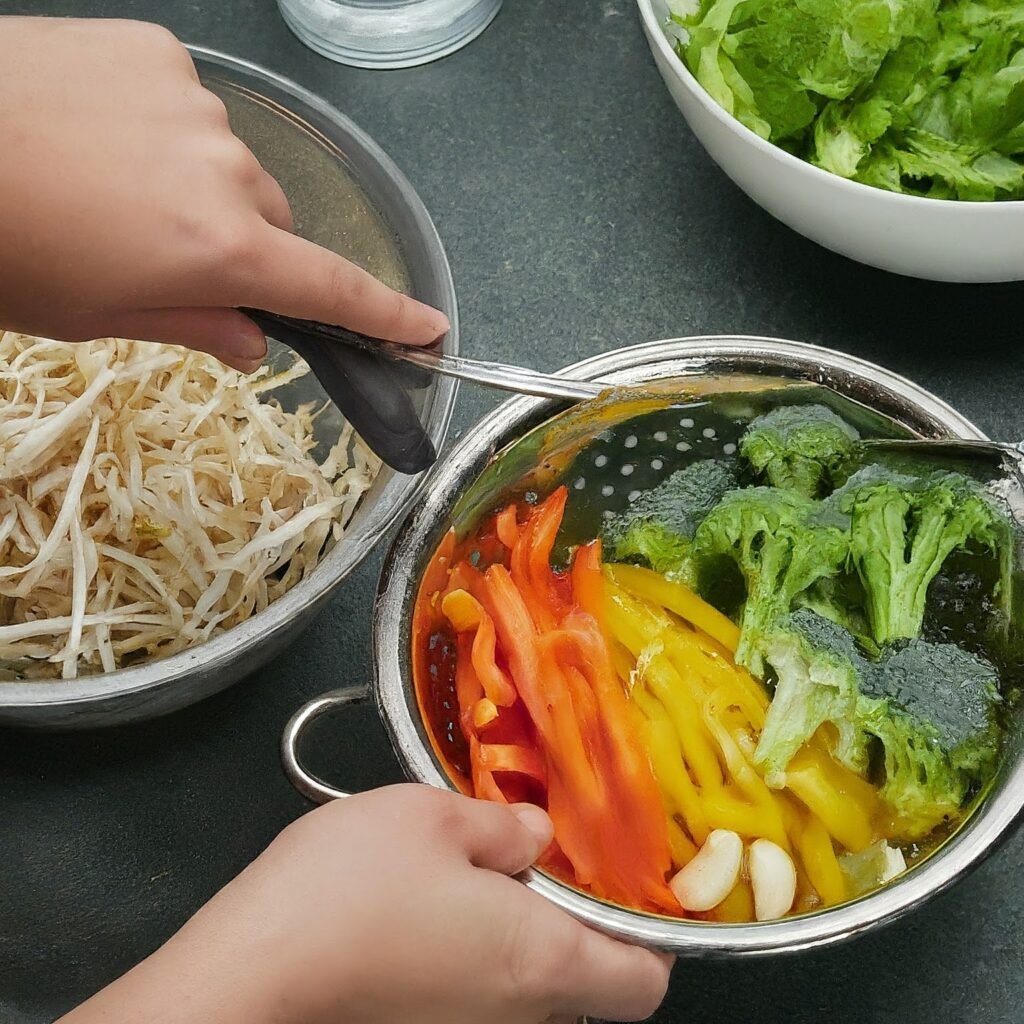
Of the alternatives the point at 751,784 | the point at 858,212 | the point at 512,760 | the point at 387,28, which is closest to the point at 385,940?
the point at 512,760

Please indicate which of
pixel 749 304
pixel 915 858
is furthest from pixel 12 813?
pixel 749 304

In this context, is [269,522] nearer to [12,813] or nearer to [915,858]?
Answer: [12,813]

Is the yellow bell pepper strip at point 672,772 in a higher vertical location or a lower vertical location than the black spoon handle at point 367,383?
lower

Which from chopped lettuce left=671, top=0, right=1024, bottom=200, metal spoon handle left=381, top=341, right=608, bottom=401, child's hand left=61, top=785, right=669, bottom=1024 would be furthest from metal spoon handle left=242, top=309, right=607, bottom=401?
chopped lettuce left=671, top=0, right=1024, bottom=200

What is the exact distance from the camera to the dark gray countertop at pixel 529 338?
97cm

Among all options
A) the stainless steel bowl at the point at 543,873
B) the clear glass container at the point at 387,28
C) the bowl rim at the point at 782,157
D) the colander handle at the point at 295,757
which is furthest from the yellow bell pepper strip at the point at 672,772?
the clear glass container at the point at 387,28

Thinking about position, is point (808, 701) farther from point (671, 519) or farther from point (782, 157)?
point (782, 157)

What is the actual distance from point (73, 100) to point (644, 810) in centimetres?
63

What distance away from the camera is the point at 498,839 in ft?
2.47

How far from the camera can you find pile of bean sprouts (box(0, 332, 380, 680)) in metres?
1.03

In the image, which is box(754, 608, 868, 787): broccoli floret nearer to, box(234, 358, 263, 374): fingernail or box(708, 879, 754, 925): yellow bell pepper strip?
box(708, 879, 754, 925): yellow bell pepper strip

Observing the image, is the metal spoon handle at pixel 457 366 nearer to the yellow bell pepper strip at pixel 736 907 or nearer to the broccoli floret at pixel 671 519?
the broccoli floret at pixel 671 519

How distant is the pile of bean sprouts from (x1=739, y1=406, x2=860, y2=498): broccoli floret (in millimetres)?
350

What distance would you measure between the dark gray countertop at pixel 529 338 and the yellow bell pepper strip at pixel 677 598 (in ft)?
0.95
